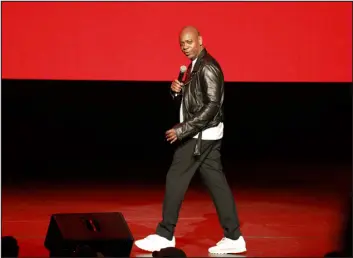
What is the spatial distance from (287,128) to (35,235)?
15.8 ft

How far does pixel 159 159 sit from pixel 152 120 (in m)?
1.42

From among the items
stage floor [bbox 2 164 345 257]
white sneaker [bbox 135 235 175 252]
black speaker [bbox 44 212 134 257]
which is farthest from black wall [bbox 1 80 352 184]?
black speaker [bbox 44 212 134 257]

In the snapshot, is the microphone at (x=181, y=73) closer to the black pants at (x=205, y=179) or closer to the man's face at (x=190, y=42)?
the man's face at (x=190, y=42)

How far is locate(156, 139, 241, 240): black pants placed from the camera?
468 cm

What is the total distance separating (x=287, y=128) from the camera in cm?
942

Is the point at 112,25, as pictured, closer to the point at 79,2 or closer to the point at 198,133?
the point at 79,2

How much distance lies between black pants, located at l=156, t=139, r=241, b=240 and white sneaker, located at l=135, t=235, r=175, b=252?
148 millimetres

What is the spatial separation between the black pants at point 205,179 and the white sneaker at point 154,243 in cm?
15

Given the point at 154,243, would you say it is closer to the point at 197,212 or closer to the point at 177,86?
the point at 177,86

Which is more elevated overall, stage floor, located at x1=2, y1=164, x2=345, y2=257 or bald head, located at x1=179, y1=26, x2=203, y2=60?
bald head, located at x1=179, y1=26, x2=203, y2=60

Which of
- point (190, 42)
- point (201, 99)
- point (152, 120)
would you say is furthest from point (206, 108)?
point (152, 120)

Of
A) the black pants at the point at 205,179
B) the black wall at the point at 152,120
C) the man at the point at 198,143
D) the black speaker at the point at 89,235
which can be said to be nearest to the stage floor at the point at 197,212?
the man at the point at 198,143

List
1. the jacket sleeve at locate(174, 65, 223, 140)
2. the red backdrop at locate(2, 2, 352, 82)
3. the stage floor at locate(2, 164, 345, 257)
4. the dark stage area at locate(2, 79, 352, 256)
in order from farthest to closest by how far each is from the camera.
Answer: the dark stage area at locate(2, 79, 352, 256), the red backdrop at locate(2, 2, 352, 82), the stage floor at locate(2, 164, 345, 257), the jacket sleeve at locate(174, 65, 223, 140)

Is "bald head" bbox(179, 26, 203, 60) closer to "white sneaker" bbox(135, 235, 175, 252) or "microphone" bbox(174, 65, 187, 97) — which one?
"microphone" bbox(174, 65, 187, 97)
